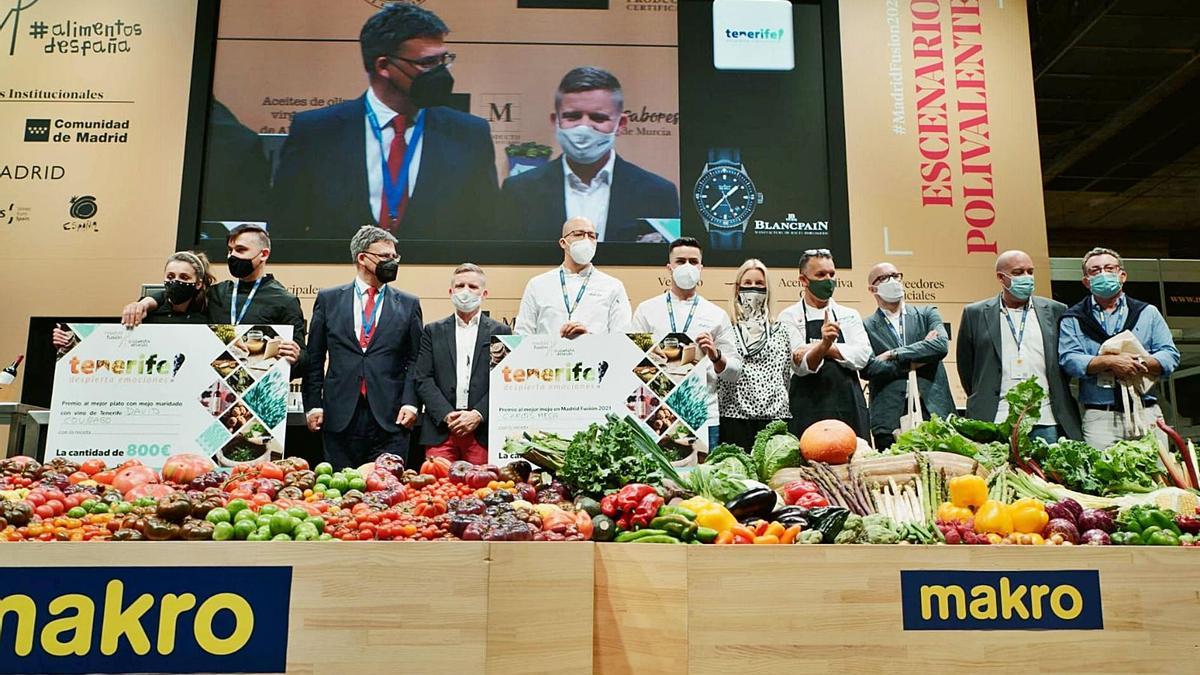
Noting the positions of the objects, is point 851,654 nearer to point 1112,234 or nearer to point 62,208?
point 62,208

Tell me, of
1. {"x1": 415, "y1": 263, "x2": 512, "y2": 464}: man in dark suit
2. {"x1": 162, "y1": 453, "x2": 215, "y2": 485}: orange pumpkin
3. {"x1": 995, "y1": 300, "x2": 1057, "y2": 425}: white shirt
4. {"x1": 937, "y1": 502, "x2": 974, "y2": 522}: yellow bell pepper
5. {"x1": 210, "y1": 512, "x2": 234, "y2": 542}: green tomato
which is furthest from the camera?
{"x1": 995, "y1": 300, "x2": 1057, "y2": 425}: white shirt

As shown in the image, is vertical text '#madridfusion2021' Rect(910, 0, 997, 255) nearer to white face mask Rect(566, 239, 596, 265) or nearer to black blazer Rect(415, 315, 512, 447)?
white face mask Rect(566, 239, 596, 265)

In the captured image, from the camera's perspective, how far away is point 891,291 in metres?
5.35

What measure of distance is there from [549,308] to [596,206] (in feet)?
7.95

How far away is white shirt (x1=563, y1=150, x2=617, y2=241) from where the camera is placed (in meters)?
7.40

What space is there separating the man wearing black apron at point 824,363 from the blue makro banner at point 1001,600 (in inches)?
97.8

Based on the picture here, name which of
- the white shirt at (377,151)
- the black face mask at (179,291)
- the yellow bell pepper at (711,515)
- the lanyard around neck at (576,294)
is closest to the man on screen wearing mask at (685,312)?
the lanyard around neck at (576,294)

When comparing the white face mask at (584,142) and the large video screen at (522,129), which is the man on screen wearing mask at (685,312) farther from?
the white face mask at (584,142)

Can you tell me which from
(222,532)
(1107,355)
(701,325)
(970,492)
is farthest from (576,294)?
(222,532)

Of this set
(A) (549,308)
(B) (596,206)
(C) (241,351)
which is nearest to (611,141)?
(B) (596,206)

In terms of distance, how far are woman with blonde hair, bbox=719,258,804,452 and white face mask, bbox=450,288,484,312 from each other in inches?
55.3

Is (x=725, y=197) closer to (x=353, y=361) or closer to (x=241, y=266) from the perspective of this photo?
(x=353, y=361)

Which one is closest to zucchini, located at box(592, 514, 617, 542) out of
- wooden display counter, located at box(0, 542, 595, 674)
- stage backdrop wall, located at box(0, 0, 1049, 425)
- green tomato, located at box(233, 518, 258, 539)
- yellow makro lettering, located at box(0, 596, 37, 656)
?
wooden display counter, located at box(0, 542, 595, 674)

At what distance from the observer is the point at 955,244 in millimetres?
7547
